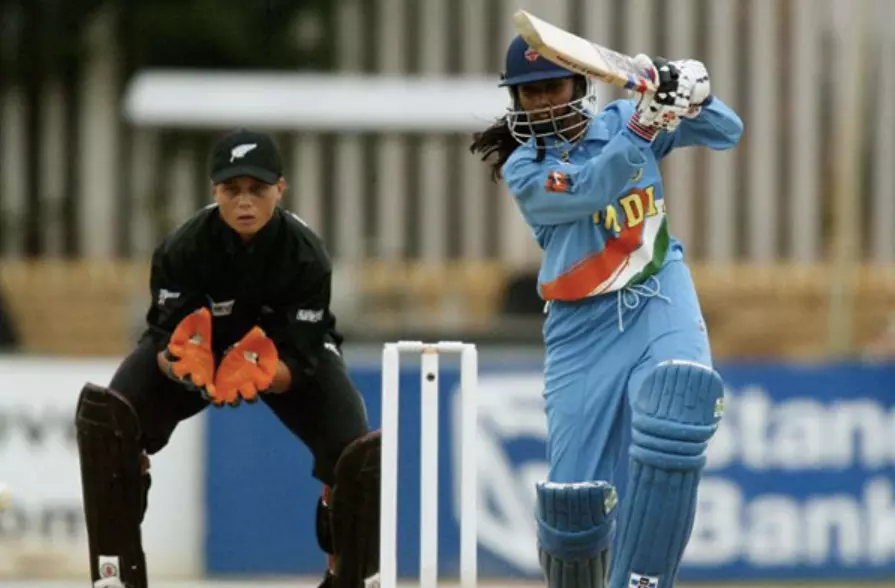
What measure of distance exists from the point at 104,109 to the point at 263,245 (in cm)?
823

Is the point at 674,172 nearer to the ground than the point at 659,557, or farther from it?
farther from it

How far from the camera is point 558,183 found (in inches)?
217

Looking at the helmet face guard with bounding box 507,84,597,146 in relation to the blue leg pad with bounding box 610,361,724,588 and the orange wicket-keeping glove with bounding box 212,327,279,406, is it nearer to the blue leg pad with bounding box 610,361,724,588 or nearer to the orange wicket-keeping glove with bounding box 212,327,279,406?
the blue leg pad with bounding box 610,361,724,588

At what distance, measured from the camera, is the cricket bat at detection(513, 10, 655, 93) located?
5.19m

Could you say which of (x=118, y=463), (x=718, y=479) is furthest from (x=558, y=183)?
(x=718, y=479)

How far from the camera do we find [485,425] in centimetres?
959

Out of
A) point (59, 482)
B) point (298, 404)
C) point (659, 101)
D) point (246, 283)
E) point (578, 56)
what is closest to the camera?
point (578, 56)

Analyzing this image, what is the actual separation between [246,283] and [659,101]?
1.35 m

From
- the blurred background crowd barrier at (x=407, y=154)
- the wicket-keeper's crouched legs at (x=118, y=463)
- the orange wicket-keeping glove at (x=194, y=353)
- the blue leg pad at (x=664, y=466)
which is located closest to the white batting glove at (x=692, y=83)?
the blue leg pad at (x=664, y=466)

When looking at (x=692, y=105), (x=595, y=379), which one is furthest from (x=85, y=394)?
(x=692, y=105)

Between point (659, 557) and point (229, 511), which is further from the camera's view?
point (229, 511)

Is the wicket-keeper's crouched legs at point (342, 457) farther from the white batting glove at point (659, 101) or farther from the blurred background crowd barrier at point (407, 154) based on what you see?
the blurred background crowd barrier at point (407, 154)

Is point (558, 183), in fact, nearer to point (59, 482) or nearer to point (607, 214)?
point (607, 214)

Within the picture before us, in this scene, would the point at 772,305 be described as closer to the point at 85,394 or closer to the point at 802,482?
the point at 802,482
